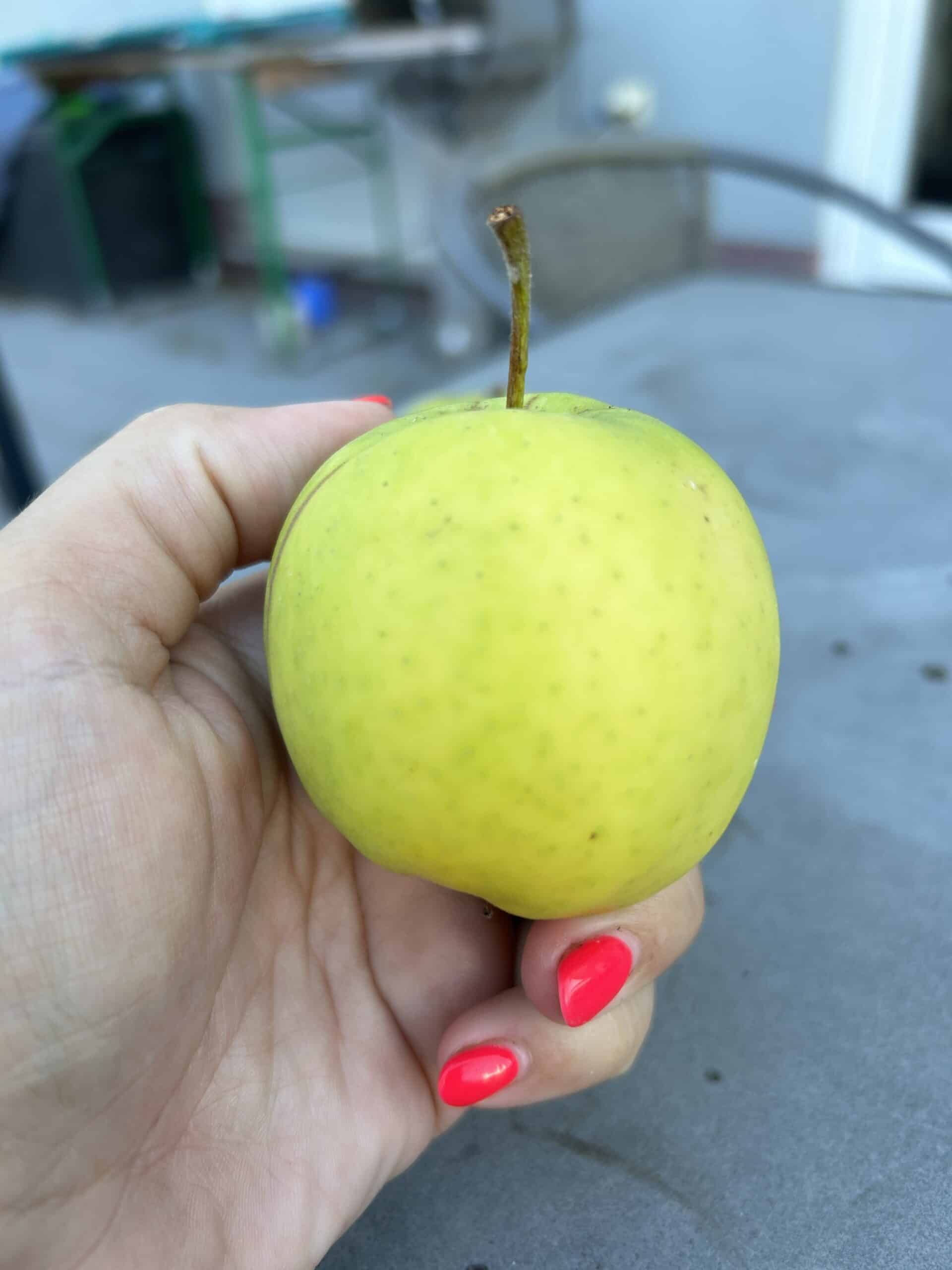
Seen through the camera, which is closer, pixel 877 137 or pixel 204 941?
pixel 204 941

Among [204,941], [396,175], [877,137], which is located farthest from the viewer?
[396,175]

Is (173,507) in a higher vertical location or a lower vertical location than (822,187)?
higher

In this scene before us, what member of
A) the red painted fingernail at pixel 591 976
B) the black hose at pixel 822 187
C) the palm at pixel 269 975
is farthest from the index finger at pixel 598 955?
the black hose at pixel 822 187

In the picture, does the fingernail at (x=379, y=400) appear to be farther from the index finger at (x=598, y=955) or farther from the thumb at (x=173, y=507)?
the index finger at (x=598, y=955)

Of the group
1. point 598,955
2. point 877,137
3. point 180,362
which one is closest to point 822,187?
point 877,137

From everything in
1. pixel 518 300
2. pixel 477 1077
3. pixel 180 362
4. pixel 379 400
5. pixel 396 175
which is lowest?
pixel 180 362

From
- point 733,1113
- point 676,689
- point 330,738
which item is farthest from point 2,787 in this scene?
point 733,1113

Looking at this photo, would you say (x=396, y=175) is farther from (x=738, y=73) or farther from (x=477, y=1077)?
(x=477, y=1077)
